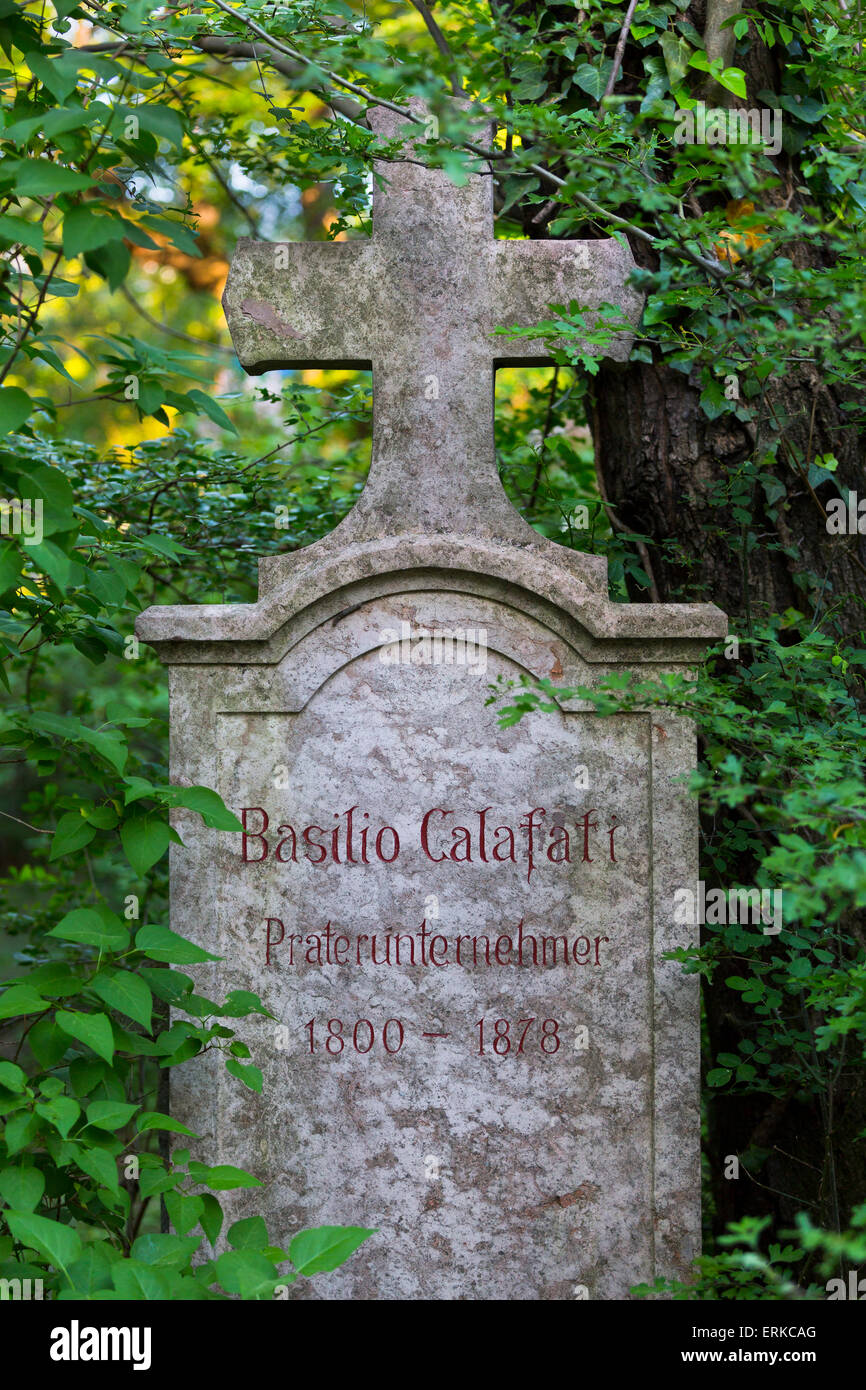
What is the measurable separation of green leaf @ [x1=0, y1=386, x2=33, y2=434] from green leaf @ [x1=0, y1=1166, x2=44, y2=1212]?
4.47ft

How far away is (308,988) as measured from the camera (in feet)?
9.82

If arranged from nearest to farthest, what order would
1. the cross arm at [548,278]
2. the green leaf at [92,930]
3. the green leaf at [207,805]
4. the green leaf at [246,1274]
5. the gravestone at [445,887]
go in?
the green leaf at [246,1274], the green leaf at [92,930], the green leaf at [207,805], the gravestone at [445,887], the cross arm at [548,278]

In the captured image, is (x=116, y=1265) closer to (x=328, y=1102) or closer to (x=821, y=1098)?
(x=328, y=1102)

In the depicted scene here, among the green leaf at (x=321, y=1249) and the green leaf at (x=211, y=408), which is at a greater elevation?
the green leaf at (x=211, y=408)

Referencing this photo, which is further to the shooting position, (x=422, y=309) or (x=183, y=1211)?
(x=422, y=309)

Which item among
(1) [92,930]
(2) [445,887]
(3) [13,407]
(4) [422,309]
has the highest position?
(4) [422,309]

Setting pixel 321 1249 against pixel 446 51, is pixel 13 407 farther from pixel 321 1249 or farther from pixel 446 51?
pixel 321 1249

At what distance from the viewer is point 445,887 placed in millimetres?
3020

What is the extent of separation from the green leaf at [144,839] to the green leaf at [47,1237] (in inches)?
26.9

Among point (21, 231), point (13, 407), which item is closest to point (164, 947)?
point (13, 407)

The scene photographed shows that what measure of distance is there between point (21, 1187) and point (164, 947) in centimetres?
49

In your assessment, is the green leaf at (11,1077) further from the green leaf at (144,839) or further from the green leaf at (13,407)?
the green leaf at (13,407)

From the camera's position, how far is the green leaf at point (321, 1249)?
196cm

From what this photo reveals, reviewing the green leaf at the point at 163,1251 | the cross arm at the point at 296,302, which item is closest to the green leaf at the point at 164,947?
the green leaf at the point at 163,1251
